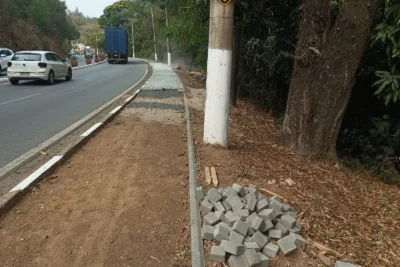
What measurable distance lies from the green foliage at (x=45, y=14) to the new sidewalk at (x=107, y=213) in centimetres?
4450

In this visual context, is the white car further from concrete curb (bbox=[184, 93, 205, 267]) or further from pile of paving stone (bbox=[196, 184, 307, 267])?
pile of paving stone (bbox=[196, 184, 307, 267])

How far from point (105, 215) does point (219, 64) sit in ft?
10.0

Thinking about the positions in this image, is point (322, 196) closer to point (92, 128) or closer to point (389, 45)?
point (389, 45)

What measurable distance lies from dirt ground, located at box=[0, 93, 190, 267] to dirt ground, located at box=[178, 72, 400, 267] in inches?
18.2

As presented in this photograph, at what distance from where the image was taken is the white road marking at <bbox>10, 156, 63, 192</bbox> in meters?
4.47

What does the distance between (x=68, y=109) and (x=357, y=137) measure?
787 cm

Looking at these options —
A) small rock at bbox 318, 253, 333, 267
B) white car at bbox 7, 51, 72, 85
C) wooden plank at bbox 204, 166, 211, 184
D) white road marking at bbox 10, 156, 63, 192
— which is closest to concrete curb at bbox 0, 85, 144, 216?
white road marking at bbox 10, 156, 63, 192

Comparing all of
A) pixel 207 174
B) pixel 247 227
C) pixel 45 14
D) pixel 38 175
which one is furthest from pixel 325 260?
pixel 45 14

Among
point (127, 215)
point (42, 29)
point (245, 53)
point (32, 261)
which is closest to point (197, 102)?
point (245, 53)

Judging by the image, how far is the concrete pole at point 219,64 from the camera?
19.0ft

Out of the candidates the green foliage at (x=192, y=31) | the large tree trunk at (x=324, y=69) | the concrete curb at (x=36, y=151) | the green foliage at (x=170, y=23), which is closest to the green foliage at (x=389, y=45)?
the large tree trunk at (x=324, y=69)

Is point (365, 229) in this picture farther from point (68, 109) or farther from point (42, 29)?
point (42, 29)

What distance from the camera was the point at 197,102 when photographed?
12.5 meters

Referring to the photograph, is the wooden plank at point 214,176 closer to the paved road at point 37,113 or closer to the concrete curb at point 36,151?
the concrete curb at point 36,151
